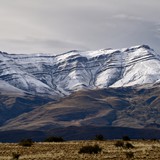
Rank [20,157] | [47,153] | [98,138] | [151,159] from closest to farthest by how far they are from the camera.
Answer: [151,159]
[20,157]
[47,153]
[98,138]

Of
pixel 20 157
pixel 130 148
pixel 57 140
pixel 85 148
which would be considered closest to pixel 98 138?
pixel 57 140

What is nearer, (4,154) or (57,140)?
(4,154)

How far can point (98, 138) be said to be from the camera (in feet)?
215

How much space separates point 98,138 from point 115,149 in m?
16.8

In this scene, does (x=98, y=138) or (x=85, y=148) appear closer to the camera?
(x=85, y=148)

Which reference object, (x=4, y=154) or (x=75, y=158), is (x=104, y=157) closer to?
(x=75, y=158)

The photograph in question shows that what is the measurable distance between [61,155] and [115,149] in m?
7.30

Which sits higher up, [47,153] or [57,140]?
[47,153]

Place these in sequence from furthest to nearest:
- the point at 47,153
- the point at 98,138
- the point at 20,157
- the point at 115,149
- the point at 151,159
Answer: the point at 98,138
the point at 115,149
the point at 47,153
the point at 20,157
the point at 151,159

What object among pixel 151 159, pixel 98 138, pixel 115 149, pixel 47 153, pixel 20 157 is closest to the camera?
pixel 151 159

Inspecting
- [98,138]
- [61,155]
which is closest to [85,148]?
[61,155]

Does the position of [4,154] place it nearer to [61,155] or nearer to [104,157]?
[61,155]

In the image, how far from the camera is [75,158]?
40.8 m

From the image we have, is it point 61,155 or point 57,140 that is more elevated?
point 61,155
